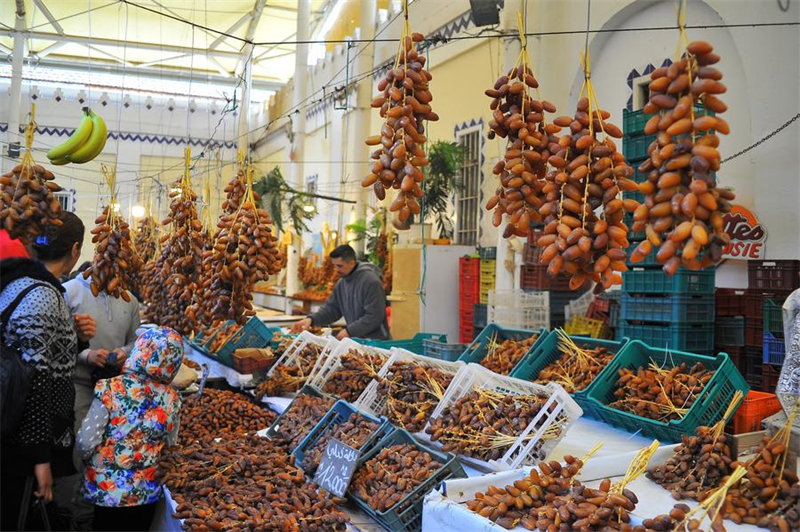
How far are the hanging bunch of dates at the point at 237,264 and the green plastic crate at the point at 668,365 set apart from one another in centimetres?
175

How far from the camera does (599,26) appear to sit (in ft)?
23.2

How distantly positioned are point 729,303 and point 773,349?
2.05ft

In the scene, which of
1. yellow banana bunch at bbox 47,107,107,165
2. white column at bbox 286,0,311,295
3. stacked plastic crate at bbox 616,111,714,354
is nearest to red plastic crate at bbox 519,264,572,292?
stacked plastic crate at bbox 616,111,714,354

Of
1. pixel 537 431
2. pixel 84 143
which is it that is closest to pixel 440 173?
pixel 84 143

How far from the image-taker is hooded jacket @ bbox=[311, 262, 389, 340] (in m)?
5.39

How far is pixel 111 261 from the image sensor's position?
11.2 feet

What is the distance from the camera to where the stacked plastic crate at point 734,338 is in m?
4.82

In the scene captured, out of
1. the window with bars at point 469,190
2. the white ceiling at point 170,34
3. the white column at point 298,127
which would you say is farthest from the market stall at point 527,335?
the white ceiling at point 170,34

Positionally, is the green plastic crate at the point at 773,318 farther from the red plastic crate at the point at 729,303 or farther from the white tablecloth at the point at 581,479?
the white tablecloth at the point at 581,479

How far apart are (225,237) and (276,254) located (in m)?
0.28

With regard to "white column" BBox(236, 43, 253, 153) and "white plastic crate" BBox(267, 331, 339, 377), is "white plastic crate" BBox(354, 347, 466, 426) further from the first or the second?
"white column" BBox(236, 43, 253, 153)

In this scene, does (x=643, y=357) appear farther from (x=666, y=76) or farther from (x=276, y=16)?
(x=276, y=16)

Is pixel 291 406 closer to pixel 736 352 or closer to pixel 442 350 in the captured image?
pixel 442 350

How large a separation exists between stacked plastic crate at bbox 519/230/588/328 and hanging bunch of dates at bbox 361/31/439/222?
4829mm
